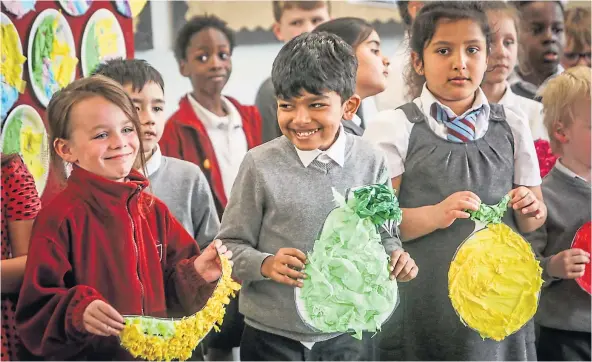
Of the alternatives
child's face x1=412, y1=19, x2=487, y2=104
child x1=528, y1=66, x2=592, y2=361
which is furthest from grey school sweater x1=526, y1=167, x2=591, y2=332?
child's face x1=412, y1=19, x2=487, y2=104

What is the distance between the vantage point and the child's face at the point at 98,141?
62.9 inches

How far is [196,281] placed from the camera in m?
1.67

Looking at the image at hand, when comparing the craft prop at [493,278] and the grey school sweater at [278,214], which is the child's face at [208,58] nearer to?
the grey school sweater at [278,214]

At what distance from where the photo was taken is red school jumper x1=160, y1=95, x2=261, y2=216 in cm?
180

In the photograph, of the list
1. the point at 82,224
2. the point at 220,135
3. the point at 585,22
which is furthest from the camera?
the point at 585,22

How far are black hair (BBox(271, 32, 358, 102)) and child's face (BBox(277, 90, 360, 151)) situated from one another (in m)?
0.01

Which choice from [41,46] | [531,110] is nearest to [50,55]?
[41,46]

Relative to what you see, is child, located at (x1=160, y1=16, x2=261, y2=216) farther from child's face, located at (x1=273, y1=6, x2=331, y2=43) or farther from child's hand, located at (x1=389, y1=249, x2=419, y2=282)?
child's hand, located at (x1=389, y1=249, x2=419, y2=282)

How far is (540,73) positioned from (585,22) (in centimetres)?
17

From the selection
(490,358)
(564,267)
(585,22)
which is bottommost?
(490,358)

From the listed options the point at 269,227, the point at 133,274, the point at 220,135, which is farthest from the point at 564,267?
the point at 133,274

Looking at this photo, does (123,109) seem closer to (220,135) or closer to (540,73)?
(220,135)

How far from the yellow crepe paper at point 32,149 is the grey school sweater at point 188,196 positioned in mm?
235

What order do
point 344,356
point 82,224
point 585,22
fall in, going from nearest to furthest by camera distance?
1. point 82,224
2. point 344,356
3. point 585,22
